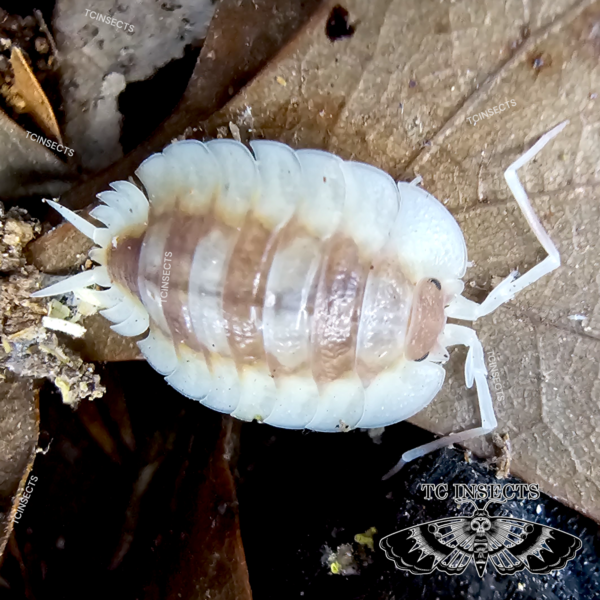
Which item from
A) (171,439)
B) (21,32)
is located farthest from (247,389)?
(21,32)

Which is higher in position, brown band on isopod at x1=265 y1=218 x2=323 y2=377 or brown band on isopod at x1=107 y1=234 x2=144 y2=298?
brown band on isopod at x1=265 y1=218 x2=323 y2=377

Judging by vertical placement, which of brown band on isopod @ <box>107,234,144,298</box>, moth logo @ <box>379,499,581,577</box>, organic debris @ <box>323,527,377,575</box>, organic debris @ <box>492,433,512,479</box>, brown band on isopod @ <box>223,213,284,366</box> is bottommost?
organic debris @ <box>323,527,377,575</box>

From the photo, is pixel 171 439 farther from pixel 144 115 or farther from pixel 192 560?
pixel 144 115

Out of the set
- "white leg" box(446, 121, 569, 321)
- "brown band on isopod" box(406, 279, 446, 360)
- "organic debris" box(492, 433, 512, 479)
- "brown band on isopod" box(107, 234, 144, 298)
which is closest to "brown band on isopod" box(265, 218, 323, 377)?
"brown band on isopod" box(406, 279, 446, 360)

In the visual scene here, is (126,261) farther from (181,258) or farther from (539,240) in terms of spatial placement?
(539,240)

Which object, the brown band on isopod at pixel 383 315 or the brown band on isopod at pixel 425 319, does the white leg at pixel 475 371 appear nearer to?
the brown band on isopod at pixel 425 319

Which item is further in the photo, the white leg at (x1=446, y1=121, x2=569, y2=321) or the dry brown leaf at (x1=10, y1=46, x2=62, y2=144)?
the dry brown leaf at (x1=10, y1=46, x2=62, y2=144)

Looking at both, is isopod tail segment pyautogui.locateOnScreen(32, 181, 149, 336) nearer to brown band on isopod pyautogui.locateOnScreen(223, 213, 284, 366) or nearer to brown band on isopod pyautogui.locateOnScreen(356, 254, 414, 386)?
brown band on isopod pyautogui.locateOnScreen(223, 213, 284, 366)
